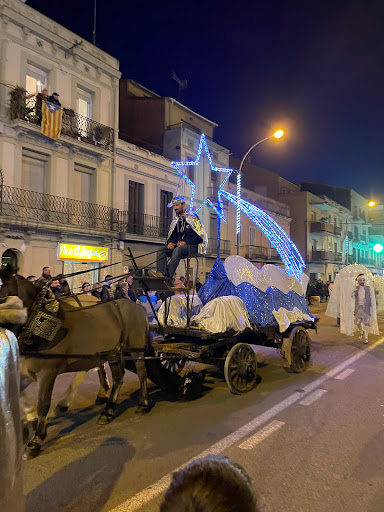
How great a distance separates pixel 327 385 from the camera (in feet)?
23.2

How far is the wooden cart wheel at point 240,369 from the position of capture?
20.4ft

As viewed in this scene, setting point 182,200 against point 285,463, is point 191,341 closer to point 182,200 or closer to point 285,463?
point 182,200

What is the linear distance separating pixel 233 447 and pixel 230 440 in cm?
18

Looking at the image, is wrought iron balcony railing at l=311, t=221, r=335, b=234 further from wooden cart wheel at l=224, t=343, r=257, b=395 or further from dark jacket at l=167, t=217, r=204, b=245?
wooden cart wheel at l=224, t=343, r=257, b=395

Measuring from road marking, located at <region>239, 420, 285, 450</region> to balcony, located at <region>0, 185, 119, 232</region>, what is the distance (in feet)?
43.6

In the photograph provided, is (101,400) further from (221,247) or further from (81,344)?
(221,247)

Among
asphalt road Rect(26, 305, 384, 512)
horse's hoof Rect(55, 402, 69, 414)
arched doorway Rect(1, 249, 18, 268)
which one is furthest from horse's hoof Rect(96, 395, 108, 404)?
arched doorway Rect(1, 249, 18, 268)

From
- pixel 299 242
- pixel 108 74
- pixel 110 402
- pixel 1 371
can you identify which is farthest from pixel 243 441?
pixel 299 242

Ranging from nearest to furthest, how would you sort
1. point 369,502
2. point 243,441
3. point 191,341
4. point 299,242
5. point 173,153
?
point 369,502, point 243,441, point 191,341, point 173,153, point 299,242

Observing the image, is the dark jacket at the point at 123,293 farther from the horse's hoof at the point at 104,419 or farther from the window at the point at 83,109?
the window at the point at 83,109

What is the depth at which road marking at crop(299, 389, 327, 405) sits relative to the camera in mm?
6047

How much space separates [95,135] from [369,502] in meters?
18.8

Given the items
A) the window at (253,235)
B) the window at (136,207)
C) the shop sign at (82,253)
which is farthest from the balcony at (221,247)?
the shop sign at (82,253)

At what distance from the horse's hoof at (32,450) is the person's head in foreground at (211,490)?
3.32 m
